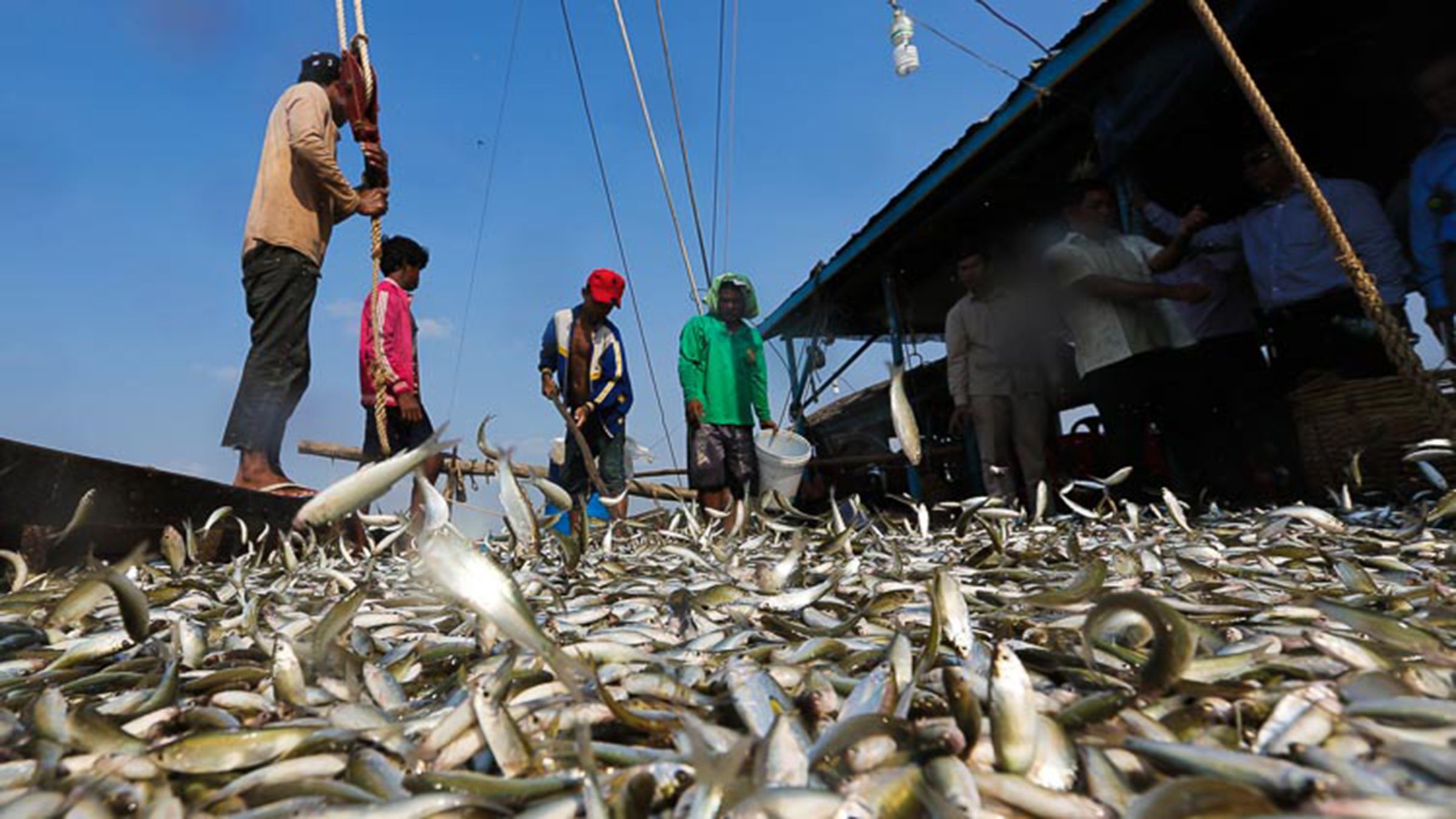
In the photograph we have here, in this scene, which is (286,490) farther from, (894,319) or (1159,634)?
(894,319)

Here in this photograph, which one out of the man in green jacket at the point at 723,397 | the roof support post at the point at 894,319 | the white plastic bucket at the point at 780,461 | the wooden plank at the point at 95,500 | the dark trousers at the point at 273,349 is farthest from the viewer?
the roof support post at the point at 894,319

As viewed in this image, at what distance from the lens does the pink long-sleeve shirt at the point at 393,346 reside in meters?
4.14

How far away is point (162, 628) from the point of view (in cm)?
149

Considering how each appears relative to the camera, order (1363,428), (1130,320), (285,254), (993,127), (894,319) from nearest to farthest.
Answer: (1363,428) < (285,254) < (1130,320) < (993,127) < (894,319)

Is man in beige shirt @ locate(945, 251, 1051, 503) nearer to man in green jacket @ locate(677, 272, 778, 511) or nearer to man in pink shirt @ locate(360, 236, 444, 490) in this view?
man in green jacket @ locate(677, 272, 778, 511)

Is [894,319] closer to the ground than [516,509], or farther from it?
farther from it

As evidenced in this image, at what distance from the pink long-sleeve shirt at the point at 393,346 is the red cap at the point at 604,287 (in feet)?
4.11

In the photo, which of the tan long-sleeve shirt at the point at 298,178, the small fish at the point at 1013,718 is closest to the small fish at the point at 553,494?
the small fish at the point at 1013,718

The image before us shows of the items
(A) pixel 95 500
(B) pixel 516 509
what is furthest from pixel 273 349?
(B) pixel 516 509

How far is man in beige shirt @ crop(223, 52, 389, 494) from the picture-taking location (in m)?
3.28

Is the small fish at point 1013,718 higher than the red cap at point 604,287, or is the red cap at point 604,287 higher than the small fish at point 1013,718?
the red cap at point 604,287

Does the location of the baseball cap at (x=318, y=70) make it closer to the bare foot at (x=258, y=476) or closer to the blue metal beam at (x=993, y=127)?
the bare foot at (x=258, y=476)

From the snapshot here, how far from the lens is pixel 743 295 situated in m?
5.72

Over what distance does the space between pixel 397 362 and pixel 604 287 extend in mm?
1544
